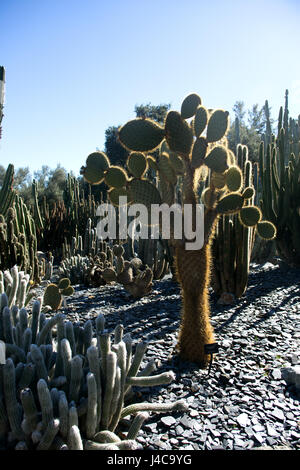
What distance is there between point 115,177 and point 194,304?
113cm

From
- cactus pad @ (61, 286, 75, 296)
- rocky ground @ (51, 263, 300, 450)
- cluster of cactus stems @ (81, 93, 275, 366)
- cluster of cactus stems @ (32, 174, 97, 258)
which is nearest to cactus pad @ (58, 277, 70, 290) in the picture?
cactus pad @ (61, 286, 75, 296)

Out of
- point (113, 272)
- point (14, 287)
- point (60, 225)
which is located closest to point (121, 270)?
point (113, 272)

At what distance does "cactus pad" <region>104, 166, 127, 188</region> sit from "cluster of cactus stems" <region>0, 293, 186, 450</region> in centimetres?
114

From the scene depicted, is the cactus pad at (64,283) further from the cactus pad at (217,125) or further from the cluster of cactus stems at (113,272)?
the cactus pad at (217,125)

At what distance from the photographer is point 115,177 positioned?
2.76 metres

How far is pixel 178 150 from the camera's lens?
2.54 m

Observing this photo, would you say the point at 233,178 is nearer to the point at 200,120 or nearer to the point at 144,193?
the point at 200,120

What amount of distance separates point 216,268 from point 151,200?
1.81 meters

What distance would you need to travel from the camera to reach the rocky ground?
72.8 inches

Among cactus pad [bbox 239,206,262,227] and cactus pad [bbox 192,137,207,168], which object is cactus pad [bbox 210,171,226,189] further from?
cactus pad [bbox 239,206,262,227]

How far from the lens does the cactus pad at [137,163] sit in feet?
9.15

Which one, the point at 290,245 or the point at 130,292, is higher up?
the point at 290,245
